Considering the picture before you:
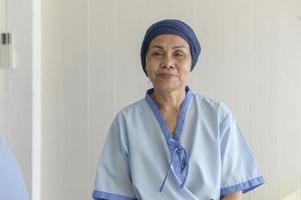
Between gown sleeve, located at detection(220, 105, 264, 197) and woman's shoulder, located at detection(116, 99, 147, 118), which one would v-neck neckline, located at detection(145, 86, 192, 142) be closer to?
woman's shoulder, located at detection(116, 99, 147, 118)

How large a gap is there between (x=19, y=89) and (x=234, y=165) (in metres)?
0.93

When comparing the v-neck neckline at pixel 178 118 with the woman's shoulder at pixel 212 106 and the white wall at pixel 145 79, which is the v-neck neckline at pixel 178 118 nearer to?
the woman's shoulder at pixel 212 106

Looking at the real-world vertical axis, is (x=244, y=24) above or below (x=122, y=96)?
above

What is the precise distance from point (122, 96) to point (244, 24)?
57 cm

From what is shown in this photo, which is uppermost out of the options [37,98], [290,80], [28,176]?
[290,80]

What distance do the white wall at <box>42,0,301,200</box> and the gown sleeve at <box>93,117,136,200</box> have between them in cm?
45

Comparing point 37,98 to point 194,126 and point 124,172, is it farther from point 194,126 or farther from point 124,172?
point 194,126

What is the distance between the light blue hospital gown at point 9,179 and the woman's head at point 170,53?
58 centimetres

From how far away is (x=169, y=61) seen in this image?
132 centimetres

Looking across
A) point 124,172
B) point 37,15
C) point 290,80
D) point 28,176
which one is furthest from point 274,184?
point 37,15

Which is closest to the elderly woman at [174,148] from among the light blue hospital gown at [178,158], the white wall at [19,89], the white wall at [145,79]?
the light blue hospital gown at [178,158]

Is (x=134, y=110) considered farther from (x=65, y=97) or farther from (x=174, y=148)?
(x=65, y=97)

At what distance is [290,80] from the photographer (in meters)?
1.74

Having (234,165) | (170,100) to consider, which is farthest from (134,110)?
(234,165)
